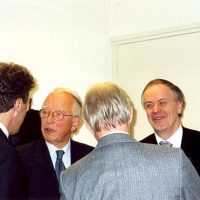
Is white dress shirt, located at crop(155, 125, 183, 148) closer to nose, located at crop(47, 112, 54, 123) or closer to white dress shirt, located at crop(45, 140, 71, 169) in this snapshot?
white dress shirt, located at crop(45, 140, 71, 169)

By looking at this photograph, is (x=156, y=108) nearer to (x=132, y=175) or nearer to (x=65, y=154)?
(x=65, y=154)

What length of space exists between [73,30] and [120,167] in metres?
1.84

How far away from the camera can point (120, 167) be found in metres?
1.28

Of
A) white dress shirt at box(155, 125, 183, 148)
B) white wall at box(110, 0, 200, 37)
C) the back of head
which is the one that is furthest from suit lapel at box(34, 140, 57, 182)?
white wall at box(110, 0, 200, 37)

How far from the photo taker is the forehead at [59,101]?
2227 millimetres

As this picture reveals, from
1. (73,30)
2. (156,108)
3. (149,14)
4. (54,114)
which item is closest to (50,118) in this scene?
Answer: (54,114)

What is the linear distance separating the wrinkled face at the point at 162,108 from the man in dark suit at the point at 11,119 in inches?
35.4

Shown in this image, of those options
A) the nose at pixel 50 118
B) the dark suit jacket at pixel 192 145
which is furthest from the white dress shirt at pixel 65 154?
the dark suit jacket at pixel 192 145

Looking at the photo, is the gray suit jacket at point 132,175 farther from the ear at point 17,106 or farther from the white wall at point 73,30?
the white wall at point 73,30

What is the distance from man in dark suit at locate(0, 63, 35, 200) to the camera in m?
1.42

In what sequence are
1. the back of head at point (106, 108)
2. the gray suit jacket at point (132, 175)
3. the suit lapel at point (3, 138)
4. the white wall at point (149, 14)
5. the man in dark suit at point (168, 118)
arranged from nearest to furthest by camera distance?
the gray suit jacket at point (132, 175) < the back of head at point (106, 108) < the suit lapel at point (3, 138) < the man in dark suit at point (168, 118) < the white wall at point (149, 14)

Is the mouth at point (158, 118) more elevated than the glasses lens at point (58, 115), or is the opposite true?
the glasses lens at point (58, 115)

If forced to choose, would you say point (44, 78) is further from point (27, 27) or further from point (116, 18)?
point (116, 18)

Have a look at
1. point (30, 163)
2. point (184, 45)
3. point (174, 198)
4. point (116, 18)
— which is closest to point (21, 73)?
point (30, 163)
